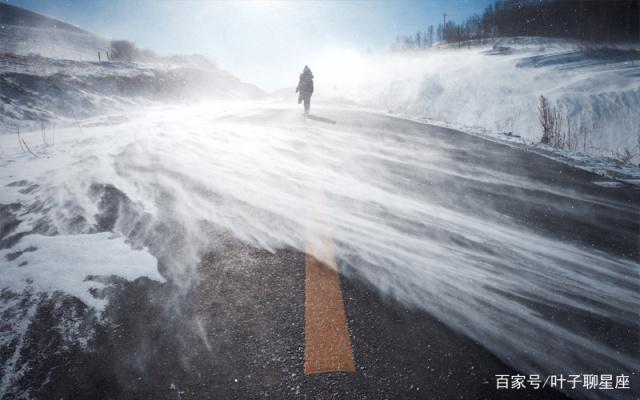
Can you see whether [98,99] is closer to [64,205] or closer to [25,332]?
[64,205]

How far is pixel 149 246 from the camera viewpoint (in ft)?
6.87

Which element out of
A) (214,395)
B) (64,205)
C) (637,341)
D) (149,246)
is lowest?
(637,341)

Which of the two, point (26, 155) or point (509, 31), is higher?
point (509, 31)

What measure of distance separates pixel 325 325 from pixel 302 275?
43cm

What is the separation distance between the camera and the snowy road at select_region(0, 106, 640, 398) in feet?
4.12

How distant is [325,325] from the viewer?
4.81ft

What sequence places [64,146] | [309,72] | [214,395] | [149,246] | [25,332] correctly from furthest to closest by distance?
[309,72] → [64,146] → [149,246] → [25,332] → [214,395]

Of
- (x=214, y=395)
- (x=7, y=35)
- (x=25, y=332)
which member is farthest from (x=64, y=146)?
(x=7, y=35)

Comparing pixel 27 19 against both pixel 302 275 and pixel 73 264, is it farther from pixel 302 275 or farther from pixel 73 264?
pixel 302 275

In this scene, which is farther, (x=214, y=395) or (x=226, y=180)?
(x=226, y=180)

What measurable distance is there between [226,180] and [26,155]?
131 inches

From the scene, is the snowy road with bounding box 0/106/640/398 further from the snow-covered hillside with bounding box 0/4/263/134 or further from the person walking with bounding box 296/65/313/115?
the snow-covered hillside with bounding box 0/4/263/134

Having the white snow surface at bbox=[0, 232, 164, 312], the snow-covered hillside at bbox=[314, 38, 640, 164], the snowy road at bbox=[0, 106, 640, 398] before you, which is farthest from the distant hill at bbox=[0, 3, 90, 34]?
the white snow surface at bbox=[0, 232, 164, 312]

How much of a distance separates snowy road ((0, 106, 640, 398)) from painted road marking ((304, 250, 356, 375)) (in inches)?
1.8
